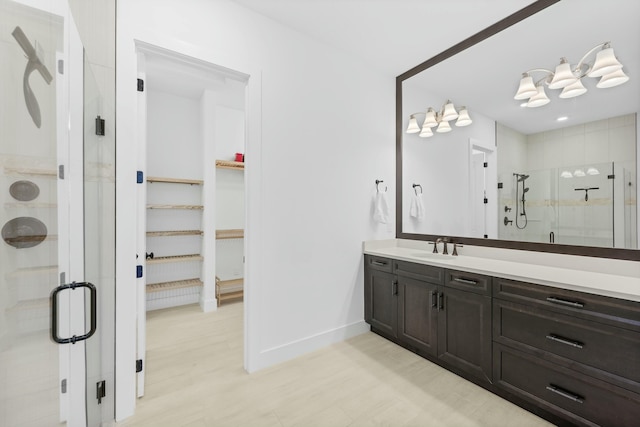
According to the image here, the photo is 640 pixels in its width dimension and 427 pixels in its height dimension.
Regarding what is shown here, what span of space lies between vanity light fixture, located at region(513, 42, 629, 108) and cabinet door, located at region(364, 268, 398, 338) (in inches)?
76.6

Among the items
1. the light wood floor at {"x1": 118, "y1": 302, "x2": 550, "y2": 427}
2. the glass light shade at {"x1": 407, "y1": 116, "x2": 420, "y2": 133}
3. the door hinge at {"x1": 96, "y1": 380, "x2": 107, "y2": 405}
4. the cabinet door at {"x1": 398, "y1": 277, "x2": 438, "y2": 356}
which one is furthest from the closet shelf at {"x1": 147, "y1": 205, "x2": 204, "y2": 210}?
the glass light shade at {"x1": 407, "y1": 116, "x2": 420, "y2": 133}

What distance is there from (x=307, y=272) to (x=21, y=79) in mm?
2117

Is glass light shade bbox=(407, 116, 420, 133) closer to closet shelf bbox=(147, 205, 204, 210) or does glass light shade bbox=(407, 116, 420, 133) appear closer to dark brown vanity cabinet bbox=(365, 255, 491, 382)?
dark brown vanity cabinet bbox=(365, 255, 491, 382)

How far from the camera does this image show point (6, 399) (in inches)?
29.3

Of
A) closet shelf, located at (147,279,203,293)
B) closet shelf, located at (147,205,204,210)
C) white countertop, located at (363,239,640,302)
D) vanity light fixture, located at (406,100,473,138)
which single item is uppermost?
vanity light fixture, located at (406,100,473,138)

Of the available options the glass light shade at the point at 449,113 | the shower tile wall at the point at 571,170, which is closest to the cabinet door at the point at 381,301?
the shower tile wall at the point at 571,170

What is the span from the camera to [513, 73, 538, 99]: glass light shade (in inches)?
85.3

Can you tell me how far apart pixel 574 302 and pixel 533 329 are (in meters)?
0.30

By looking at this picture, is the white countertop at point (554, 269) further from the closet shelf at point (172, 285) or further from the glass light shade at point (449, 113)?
the closet shelf at point (172, 285)

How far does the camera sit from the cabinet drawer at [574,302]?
1361 mm

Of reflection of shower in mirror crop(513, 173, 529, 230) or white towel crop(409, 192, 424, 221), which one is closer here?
reflection of shower in mirror crop(513, 173, 529, 230)

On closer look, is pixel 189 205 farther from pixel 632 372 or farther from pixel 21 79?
pixel 632 372

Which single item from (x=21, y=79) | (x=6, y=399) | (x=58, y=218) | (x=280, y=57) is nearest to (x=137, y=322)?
(x=58, y=218)

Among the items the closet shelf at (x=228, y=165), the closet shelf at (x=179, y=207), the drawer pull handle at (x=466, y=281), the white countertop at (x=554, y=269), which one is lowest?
the drawer pull handle at (x=466, y=281)
